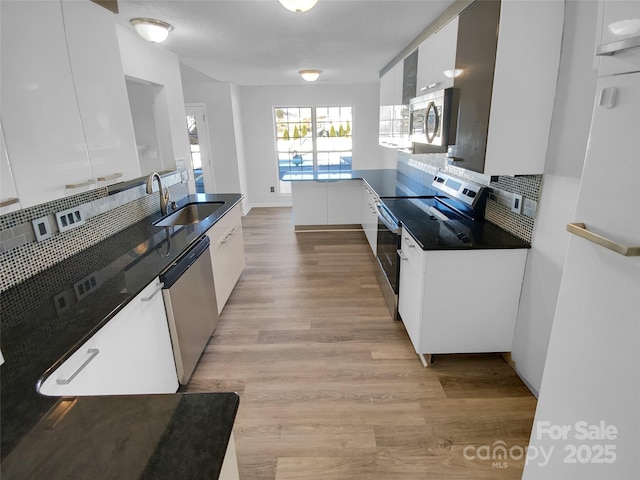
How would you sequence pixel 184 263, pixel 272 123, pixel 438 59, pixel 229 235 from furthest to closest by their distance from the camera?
pixel 272 123, pixel 229 235, pixel 438 59, pixel 184 263

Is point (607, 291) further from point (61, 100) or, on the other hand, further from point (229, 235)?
point (229, 235)

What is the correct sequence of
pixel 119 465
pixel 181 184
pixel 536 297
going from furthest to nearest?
1. pixel 181 184
2. pixel 536 297
3. pixel 119 465

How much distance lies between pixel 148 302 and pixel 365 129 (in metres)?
5.88

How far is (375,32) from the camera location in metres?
3.02

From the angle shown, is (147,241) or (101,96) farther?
(147,241)

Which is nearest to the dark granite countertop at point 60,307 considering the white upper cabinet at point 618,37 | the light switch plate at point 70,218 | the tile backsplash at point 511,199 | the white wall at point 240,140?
the light switch plate at point 70,218

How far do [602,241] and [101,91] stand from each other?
7.32ft

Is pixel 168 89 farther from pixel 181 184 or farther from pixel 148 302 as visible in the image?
pixel 148 302

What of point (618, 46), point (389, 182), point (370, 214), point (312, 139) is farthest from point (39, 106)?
point (312, 139)

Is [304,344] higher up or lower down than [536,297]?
lower down

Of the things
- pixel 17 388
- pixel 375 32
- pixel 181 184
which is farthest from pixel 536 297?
pixel 181 184

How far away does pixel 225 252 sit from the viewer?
301cm

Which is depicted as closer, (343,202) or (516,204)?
(516,204)

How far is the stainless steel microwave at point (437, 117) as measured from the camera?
2131 mm
